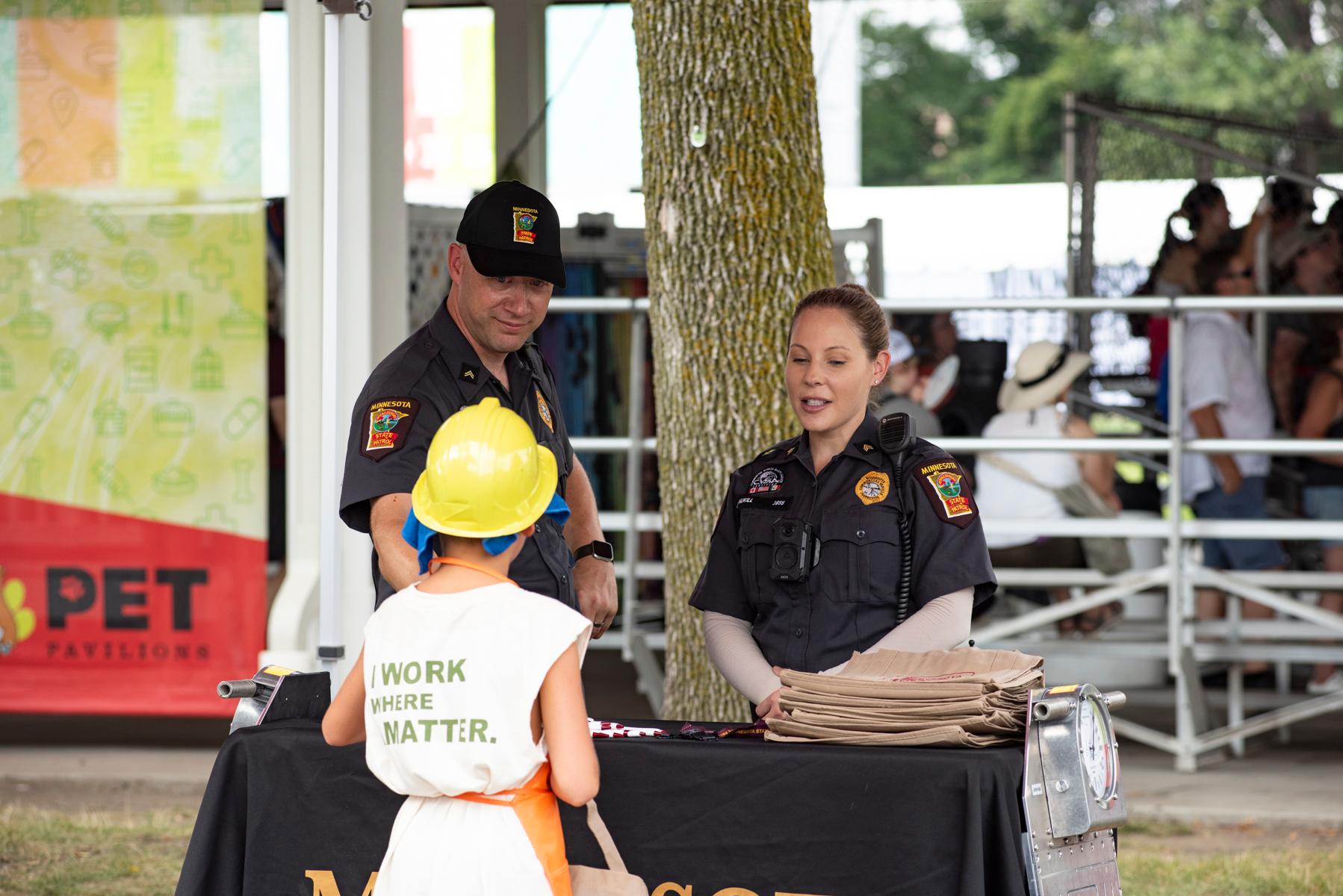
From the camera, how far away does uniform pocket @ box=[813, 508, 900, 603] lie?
2922 mm

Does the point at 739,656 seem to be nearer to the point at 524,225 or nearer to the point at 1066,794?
the point at 1066,794

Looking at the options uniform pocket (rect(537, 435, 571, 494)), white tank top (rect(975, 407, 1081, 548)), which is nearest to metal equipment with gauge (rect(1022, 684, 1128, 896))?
uniform pocket (rect(537, 435, 571, 494))

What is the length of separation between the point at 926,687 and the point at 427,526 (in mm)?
841

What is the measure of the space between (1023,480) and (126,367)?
3.50 meters

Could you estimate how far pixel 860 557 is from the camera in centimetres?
293

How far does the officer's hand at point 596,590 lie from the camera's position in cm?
330

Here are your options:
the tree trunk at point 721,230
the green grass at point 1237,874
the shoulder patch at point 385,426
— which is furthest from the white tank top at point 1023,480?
the shoulder patch at point 385,426

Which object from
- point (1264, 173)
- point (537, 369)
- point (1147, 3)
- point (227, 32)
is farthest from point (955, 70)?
point (537, 369)

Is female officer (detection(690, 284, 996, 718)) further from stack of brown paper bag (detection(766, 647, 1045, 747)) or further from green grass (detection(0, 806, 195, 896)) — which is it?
green grass (detection(0, 806, 195, 896))

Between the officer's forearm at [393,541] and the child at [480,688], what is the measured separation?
65 centimetres

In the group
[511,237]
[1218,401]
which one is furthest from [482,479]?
[1218,401]

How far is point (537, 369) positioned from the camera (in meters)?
3.33

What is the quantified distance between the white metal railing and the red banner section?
148 cm

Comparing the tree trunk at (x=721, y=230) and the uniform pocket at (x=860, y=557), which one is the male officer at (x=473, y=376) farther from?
A: the tree trunk at (x=721, y=230)
